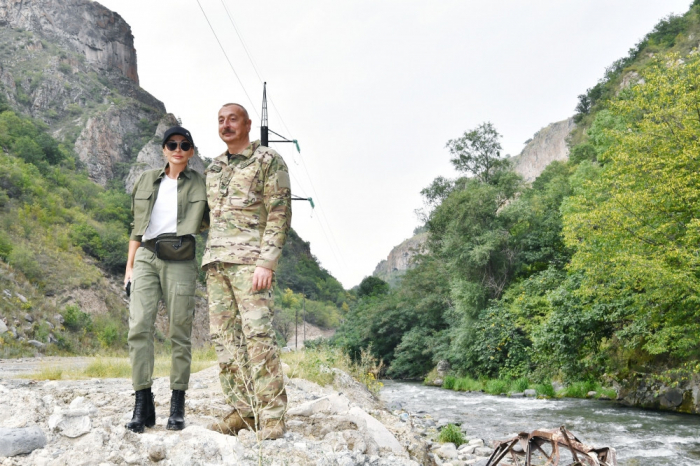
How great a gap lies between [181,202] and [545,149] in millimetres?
115060

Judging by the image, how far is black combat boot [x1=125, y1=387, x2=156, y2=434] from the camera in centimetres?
310

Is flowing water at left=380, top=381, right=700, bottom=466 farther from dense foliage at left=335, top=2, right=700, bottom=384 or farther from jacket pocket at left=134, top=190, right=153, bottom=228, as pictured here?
jacket pocket at left=134, top=190, right=153, bottom=228

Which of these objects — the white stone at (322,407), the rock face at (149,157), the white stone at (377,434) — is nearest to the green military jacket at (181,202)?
the white stone at (322,407)

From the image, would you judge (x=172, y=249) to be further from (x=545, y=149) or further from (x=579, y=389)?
(x=545, y=149)

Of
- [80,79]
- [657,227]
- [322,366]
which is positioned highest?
[80,79]

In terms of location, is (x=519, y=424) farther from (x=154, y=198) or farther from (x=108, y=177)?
(x=108, y=177)

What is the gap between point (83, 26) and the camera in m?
91.9

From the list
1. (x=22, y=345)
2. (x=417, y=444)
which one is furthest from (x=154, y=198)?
(x=22, y=345)

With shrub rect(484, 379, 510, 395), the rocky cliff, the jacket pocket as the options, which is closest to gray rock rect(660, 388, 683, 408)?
shrub rect(484, 379, 510, 395)

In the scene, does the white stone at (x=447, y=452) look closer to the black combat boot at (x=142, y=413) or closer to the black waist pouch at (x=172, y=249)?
the black combat boot at (x=142, y=413)

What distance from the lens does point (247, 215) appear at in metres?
3.39

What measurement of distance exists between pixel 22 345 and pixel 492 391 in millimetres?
16900

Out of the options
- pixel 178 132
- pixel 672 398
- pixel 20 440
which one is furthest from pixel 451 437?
pixel 672 398

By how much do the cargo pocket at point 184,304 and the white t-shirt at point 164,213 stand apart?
376mm
